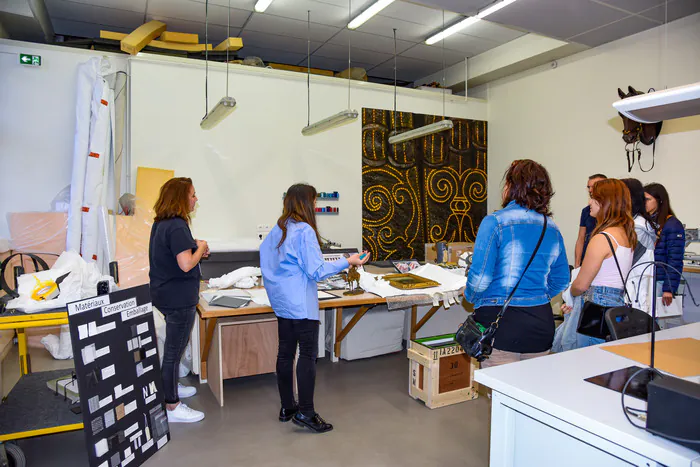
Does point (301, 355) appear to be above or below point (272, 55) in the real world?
below

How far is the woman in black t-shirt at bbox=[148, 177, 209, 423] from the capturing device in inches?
108

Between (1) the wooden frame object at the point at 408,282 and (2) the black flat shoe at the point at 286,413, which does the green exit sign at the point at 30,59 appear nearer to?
(1) the wooden frame object at the point at 408,282

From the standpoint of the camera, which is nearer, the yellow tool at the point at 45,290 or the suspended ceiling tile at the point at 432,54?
the yellow tool at the point at 45,290

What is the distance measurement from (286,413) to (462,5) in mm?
3658

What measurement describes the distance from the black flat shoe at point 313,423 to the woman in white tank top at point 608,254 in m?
1.56

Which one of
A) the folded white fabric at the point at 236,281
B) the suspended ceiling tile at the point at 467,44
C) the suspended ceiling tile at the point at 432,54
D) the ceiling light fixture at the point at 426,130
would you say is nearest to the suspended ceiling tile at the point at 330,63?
the suspended ceiling tile at the point at 432,54

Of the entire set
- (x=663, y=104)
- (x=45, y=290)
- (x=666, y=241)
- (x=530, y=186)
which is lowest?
(x=45, y=290)

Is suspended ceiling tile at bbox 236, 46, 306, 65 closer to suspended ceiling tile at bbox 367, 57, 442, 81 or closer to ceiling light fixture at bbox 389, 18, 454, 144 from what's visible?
suspended ceiling tile at bbox 367, 57, 442, 81

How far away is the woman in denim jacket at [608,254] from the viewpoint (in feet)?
7.83

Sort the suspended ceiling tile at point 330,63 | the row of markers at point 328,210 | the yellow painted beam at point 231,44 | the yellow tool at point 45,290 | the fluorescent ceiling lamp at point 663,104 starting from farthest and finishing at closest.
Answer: the suspended ceiling tile at point 330,63 → the row of markers at point 328,210 → the yellow painted beam at point 231,44 → the yellow tool at point 45,290 → the fluorescent ceiling lamp at point 663,104

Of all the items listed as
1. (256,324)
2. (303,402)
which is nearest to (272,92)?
(256,324)

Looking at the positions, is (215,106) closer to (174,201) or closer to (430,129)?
(174,201)

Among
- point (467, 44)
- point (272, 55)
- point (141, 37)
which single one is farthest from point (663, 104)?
point (272, 55)

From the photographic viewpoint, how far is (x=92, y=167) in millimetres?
4812
